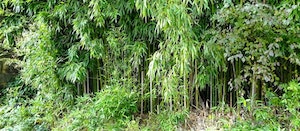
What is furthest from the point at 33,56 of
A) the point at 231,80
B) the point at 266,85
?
the point at 266,85

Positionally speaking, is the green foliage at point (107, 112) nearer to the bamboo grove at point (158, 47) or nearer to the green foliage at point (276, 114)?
the bamboo grove at point (158, 47)

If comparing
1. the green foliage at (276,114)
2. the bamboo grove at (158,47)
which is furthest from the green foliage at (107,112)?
the green foliage at (276,114)

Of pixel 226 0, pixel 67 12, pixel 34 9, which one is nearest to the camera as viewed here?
pixel 226 0

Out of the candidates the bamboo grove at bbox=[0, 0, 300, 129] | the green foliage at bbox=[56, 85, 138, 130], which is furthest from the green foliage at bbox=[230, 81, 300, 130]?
the green foliage at bbox=[56, 85, 138, 130]

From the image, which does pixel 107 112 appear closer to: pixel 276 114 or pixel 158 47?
pixel 158 47

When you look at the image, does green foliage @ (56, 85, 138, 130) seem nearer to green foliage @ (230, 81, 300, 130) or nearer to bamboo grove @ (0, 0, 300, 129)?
bamboo grove @ (0, 0, 300, 129)

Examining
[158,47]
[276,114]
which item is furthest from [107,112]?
[276,114]

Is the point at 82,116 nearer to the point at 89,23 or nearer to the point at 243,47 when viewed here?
the point at 89,23

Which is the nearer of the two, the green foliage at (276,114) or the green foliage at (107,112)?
the green foliage at (276,114)

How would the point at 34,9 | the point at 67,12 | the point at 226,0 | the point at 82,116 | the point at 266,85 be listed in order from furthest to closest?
1. the point at 34,9
2. the point at 67,12
3. the point at 82,116
4. the point at 266,85
5. the point at 226,0

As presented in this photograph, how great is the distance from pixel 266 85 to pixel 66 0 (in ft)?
7.70

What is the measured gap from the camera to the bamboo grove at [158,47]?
2418 millimetres

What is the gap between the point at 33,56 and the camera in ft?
11.2

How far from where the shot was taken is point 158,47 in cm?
312
